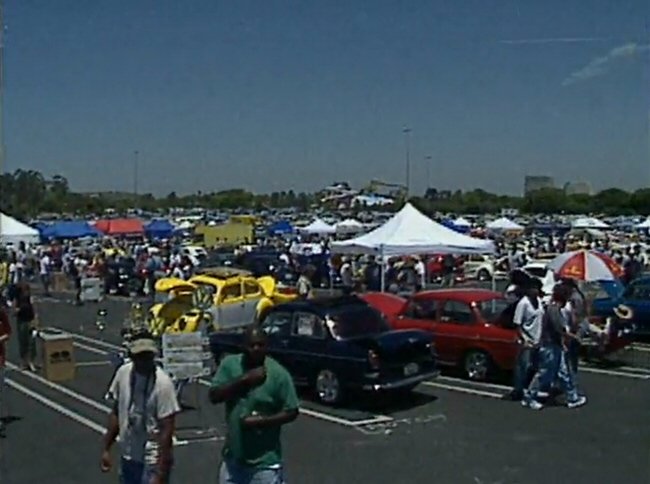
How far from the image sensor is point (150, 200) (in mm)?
118875

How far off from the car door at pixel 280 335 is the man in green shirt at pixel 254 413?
22.1 feet

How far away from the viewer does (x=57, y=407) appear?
11.5 metres

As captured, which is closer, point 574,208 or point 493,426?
point 493,426

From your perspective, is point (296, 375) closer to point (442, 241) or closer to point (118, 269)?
point (442, 241)

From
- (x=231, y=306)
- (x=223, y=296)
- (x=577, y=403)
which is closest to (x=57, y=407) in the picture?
(x=577, y=403)

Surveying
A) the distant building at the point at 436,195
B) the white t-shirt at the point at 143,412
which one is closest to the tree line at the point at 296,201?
the distant building at the point at 436,195

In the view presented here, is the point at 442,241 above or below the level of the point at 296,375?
above

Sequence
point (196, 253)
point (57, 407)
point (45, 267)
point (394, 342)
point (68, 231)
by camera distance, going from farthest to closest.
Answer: point (68, 231) < point (196, 253) < point (45, 267) < point (57, 407) < point (394, 342)

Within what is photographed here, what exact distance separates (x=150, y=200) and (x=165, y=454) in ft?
381

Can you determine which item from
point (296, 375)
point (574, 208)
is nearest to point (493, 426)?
point (296, 375)

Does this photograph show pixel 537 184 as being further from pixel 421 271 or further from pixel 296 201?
pixel 421 271

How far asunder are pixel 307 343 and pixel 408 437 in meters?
2.43

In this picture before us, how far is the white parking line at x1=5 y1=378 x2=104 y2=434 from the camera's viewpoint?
34.2 ft

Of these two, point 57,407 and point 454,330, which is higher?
point 454,330
